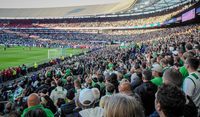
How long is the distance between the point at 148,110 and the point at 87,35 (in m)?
80.9

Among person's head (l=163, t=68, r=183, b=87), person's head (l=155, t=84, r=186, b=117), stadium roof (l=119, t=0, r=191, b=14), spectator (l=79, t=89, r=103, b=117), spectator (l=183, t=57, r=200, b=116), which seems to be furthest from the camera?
stadium roof (l=119, t=0, r=191, b=14)

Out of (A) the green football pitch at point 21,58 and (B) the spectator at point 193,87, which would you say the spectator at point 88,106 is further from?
(A) the green football pitch at point 21,58

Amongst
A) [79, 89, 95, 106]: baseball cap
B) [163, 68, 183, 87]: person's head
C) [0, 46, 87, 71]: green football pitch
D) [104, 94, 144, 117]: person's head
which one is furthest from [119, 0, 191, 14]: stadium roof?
[104, 94, 144, 117]: person's head

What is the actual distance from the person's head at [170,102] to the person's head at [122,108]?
12.3 inches

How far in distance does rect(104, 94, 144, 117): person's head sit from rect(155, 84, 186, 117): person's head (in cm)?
31

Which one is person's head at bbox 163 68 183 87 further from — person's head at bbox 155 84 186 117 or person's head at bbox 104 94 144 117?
person's head at bbox 104 94 144 117

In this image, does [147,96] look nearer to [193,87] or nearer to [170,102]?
[193,87]

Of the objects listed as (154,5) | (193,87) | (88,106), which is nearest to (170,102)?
(88,106)

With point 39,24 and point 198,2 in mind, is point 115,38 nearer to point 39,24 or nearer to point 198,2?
point 39,24

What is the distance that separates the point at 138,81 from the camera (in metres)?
6.86

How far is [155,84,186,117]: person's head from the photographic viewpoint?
290 centimetres

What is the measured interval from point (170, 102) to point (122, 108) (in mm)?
544

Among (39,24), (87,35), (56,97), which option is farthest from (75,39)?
(56,97)

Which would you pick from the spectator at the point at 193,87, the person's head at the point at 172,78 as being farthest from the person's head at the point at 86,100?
the spectator at the point at 193,87
